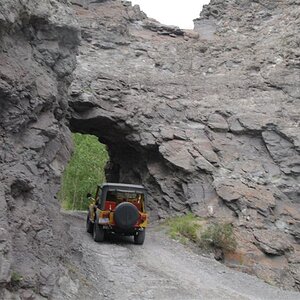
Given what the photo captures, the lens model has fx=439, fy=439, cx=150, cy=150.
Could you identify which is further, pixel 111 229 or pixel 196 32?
pixel 196 32

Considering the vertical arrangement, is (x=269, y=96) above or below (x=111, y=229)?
above

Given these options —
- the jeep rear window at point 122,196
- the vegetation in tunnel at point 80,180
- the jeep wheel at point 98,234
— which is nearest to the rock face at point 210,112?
the jeep rear window at point 122,196

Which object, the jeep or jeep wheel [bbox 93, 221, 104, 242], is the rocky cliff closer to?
the jeep

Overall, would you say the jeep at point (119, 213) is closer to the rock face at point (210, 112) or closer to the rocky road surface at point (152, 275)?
the rocky road surface at point (152, 275)

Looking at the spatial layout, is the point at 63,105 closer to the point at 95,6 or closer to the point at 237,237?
the point at 237,237

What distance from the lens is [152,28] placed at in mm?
26312

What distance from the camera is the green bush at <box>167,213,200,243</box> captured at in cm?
1767

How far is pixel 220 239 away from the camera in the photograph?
1722 centimetres

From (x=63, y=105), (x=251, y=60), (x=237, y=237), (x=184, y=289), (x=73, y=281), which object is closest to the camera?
(x=73, y=281)

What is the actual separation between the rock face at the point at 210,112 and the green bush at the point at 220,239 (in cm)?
43

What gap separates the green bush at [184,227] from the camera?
17.7 metres

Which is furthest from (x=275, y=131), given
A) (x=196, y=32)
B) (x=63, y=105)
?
(x=63, y=105)

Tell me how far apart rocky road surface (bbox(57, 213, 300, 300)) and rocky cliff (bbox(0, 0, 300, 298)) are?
4.34 feet

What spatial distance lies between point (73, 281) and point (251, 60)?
17.3 metres
